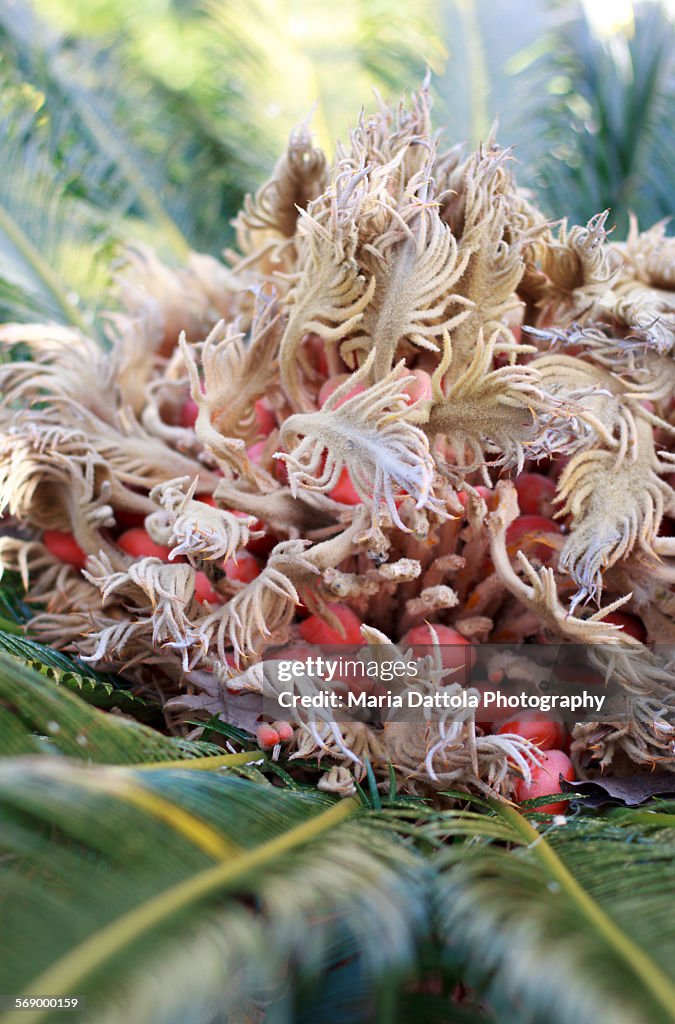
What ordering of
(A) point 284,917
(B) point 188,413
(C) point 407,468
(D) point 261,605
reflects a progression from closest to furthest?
(A) point 284,917 < (C) point 407,468 < (D) point 261,605 < (B) point 188,413

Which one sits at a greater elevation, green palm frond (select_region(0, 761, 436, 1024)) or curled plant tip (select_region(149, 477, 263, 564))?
curled plant tip (select_region(149, 477, 263, 564))

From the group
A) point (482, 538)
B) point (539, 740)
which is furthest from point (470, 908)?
point (482, 538)

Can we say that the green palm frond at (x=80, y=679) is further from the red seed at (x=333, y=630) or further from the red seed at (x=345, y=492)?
the red seed at (x=345, y=492)

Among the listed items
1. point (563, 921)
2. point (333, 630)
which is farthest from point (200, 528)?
point (563, 921)

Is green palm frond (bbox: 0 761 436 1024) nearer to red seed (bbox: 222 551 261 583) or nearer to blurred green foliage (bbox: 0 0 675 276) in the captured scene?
red seed (bbox: 222 551 261 583)

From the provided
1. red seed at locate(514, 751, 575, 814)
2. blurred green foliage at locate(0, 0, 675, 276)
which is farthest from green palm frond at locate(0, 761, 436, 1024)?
blurred green foliage at locate(0, 0, 675, 276)

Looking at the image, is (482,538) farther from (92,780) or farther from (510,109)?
(510,109)

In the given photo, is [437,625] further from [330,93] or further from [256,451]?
[330,93]
